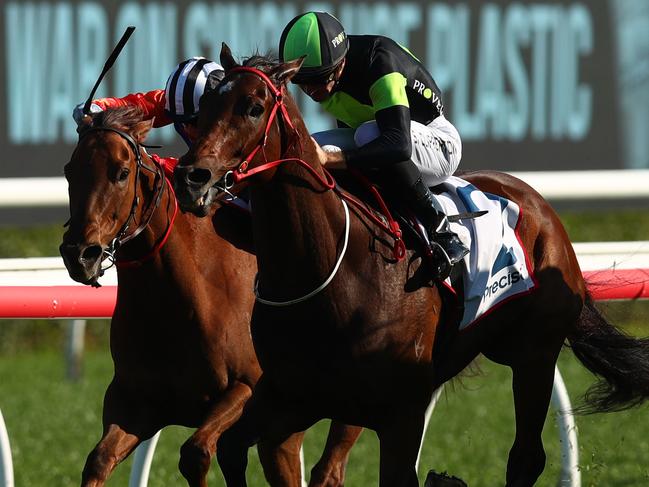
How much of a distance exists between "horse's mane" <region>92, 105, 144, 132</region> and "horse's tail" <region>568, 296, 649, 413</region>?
5.88ft

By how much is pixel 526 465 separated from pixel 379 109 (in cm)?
146

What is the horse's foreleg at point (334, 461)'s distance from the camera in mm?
5023

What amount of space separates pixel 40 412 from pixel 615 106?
484cm

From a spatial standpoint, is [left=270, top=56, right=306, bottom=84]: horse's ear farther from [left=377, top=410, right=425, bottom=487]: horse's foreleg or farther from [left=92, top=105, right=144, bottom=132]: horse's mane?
[left=377, top=410, right=425, bottom=487]: horse's foreleg

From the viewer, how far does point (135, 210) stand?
4.38 m

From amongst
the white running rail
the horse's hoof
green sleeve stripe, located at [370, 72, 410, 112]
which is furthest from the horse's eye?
the white running rail

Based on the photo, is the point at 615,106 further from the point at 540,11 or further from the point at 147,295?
the point at 147,295

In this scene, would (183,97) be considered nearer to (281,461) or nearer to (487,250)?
(487,250)

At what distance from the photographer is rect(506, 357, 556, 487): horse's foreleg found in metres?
4.79

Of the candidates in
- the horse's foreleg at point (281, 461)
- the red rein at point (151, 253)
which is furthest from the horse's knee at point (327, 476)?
the red rein at point (151, 253)

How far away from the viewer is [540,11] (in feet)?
34.5

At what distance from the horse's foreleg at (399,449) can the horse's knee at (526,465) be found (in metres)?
0.86

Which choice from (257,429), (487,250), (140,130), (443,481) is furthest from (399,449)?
(140,130)

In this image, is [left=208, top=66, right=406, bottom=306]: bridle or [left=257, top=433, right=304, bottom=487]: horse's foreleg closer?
[left=208, top=66, right=406, bottom=306]: bridle
